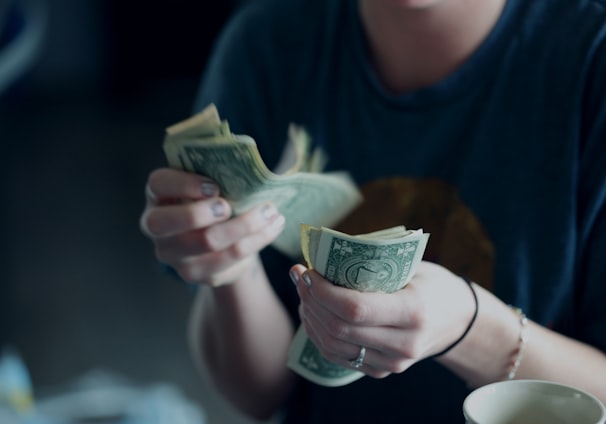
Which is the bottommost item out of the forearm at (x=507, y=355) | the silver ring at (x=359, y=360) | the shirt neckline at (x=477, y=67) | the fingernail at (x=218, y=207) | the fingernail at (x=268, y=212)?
the forearm at (x=507, y=355)

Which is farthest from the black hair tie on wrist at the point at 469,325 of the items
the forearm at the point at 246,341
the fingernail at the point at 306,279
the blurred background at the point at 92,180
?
the blurred background at the point at 92,180

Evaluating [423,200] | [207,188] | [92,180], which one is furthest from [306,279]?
[92,180]

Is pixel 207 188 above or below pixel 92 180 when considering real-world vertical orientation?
above

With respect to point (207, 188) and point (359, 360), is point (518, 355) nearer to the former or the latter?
point (359, 360)

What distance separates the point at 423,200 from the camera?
2.74ft

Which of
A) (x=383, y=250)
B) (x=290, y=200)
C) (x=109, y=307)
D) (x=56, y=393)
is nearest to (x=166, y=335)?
(x=109, y=307)

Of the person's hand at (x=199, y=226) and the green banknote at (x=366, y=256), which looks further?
the person's hand at (x=199, y=226)

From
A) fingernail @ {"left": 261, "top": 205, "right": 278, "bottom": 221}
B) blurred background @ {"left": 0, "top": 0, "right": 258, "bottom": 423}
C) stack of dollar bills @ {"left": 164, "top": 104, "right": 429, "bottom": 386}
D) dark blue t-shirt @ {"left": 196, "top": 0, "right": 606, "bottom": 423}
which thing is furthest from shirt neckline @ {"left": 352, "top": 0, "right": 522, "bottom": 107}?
blurred background @ {"left": 0, "top": 0, "right": 258, "bottom": 423}

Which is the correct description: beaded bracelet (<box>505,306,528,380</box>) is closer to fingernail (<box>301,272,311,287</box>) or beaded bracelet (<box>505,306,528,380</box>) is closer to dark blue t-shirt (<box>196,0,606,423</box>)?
dark blue t-shirt (<box>196,0,606,423</box>)

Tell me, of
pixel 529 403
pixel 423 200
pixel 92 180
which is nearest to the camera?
pixel 529 403

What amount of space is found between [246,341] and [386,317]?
14.1 inches

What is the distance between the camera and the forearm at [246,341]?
34.3 inches

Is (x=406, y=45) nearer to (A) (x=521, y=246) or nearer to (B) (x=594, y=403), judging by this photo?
(A) (x=521, y=246)

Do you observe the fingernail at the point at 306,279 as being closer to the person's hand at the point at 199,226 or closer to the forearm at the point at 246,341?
the person's hand at the point at 199,226
